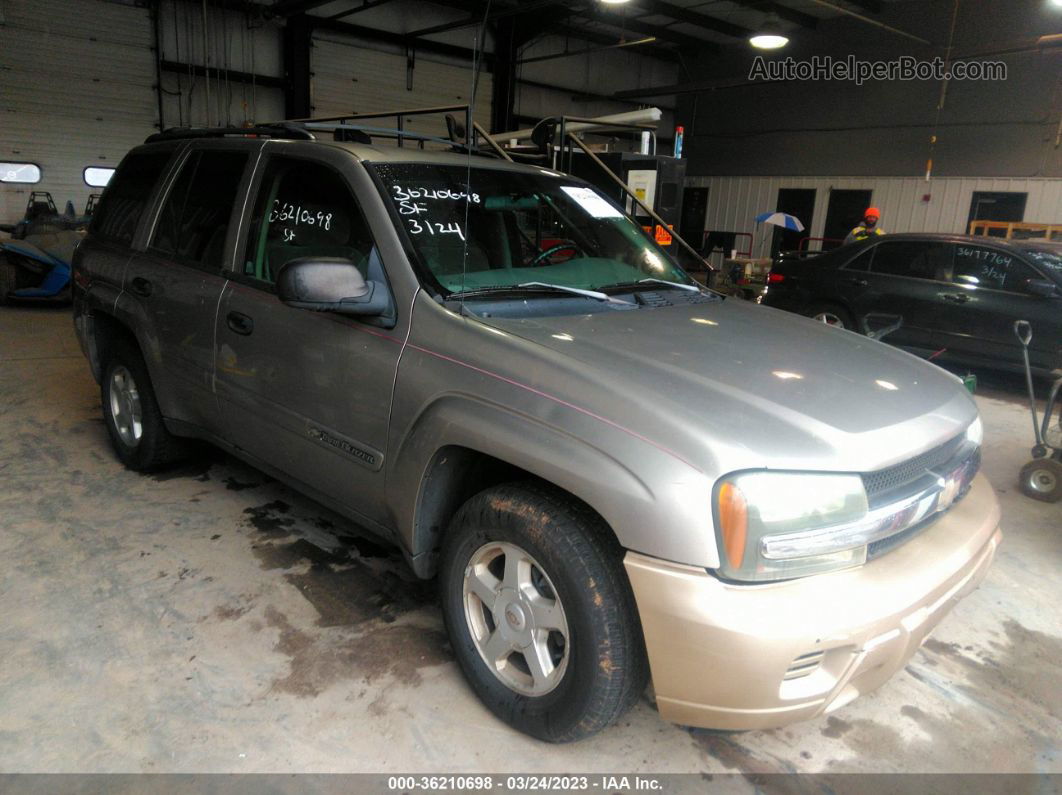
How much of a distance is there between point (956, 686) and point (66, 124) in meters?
14.9

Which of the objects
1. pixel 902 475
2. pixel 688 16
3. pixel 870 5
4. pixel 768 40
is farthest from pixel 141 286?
pixel 870 5

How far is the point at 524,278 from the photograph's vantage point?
98.8 inches

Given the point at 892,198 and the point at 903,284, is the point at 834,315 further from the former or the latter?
the point at 892,198

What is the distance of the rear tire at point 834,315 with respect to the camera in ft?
25.9

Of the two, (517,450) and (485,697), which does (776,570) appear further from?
(485,697)

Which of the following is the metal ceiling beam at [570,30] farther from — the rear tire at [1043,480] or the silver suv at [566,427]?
the silver suv at [566,427]

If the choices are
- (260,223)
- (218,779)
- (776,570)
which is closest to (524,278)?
(260,223)

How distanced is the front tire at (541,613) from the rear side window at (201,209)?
1.69 meters

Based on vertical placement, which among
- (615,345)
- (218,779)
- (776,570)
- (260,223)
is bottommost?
(218,779)

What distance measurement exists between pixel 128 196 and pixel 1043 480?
5138 mm

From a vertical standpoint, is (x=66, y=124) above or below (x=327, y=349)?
above

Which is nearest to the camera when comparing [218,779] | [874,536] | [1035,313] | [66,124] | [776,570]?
[776,570]

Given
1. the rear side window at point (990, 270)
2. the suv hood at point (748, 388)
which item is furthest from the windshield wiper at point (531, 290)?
the rear side window at point (990, 270)

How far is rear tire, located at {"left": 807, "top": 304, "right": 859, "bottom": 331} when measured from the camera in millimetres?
7891
